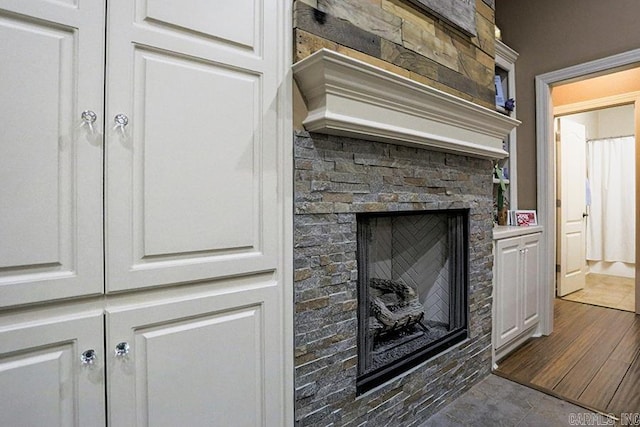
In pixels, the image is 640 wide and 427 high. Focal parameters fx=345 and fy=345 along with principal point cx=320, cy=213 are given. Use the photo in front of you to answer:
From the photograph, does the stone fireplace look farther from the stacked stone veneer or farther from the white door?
the white door

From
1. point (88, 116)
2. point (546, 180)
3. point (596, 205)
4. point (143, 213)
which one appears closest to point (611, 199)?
point (596, 205)

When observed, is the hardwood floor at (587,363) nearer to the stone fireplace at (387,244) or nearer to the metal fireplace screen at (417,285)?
the stone fireplace at (387,244)

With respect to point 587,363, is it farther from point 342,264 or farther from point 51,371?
point 51,371

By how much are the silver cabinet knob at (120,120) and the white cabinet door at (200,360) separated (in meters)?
0.48

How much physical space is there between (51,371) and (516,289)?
2.64 m

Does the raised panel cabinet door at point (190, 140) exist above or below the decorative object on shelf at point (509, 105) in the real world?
below

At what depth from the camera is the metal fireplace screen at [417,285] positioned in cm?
180

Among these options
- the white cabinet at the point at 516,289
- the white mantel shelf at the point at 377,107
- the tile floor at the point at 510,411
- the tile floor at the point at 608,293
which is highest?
the white mantel shelf at the point at 377,107

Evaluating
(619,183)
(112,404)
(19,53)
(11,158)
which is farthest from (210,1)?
(619,183)

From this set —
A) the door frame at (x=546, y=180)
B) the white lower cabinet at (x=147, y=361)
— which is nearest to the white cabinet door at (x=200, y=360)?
the white lower cabinet at (x=147, y=361)

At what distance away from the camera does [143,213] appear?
950 millimetres

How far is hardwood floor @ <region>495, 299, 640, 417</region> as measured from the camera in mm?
1921

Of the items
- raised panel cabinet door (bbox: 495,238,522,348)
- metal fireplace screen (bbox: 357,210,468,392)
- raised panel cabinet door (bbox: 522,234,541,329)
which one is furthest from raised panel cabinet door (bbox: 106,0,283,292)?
raised panel cabinet door (bbox: 522,234,541,329)

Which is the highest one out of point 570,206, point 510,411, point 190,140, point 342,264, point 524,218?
point 190,140
